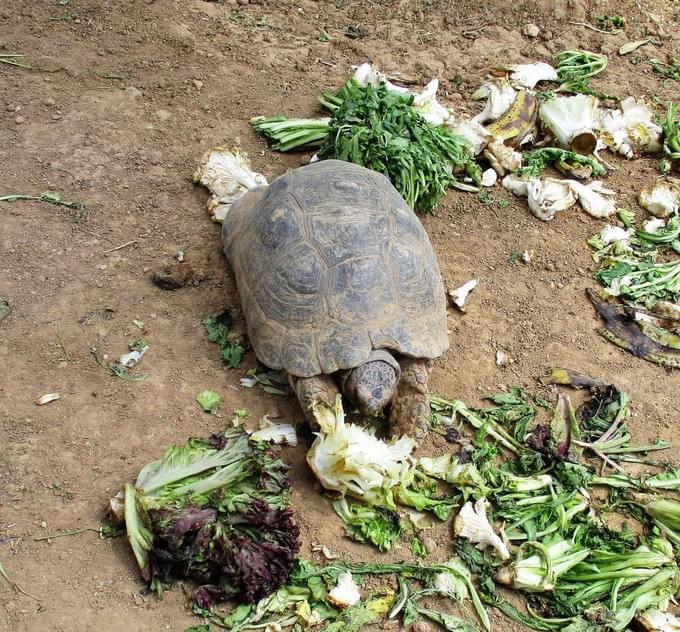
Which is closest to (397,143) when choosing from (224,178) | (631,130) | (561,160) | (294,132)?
(294,132)

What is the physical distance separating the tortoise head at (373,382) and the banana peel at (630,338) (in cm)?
213

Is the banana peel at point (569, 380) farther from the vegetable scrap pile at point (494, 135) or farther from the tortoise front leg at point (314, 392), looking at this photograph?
the vegetable scrap pile at point (494, 135)

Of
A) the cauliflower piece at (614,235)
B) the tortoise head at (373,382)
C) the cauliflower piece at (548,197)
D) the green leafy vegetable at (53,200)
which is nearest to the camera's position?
the tortoise head at (373,382)

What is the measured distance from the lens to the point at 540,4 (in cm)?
917

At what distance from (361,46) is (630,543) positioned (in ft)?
20.5

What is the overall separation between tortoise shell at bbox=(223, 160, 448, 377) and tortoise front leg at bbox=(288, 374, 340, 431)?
0.08 metres

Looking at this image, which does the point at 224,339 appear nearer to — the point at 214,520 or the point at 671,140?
the point at 214,520

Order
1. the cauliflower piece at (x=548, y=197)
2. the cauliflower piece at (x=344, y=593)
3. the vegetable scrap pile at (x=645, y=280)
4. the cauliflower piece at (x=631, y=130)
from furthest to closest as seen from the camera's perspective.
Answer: the cauliflower piece at (x=631, y=130) → the cauliflower piece at (x=548, y=197) → the vegetable scrap pile at (x=645, y=280) → the cauliflower piece at (x=344, y=593)

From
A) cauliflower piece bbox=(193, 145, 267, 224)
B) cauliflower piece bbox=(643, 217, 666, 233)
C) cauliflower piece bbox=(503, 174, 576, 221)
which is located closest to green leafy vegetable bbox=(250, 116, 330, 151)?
cauliflower piece bbox=(193, 145, 267, 224)

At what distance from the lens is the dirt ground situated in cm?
418

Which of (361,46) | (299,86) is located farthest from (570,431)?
(361,46)

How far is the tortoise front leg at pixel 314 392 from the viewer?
462 cm

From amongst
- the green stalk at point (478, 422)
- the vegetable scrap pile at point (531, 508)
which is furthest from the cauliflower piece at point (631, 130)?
the green stalk at point (478, 422)

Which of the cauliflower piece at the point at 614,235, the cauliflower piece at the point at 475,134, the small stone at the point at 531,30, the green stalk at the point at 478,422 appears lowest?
the green stalk at the point at 478,422
